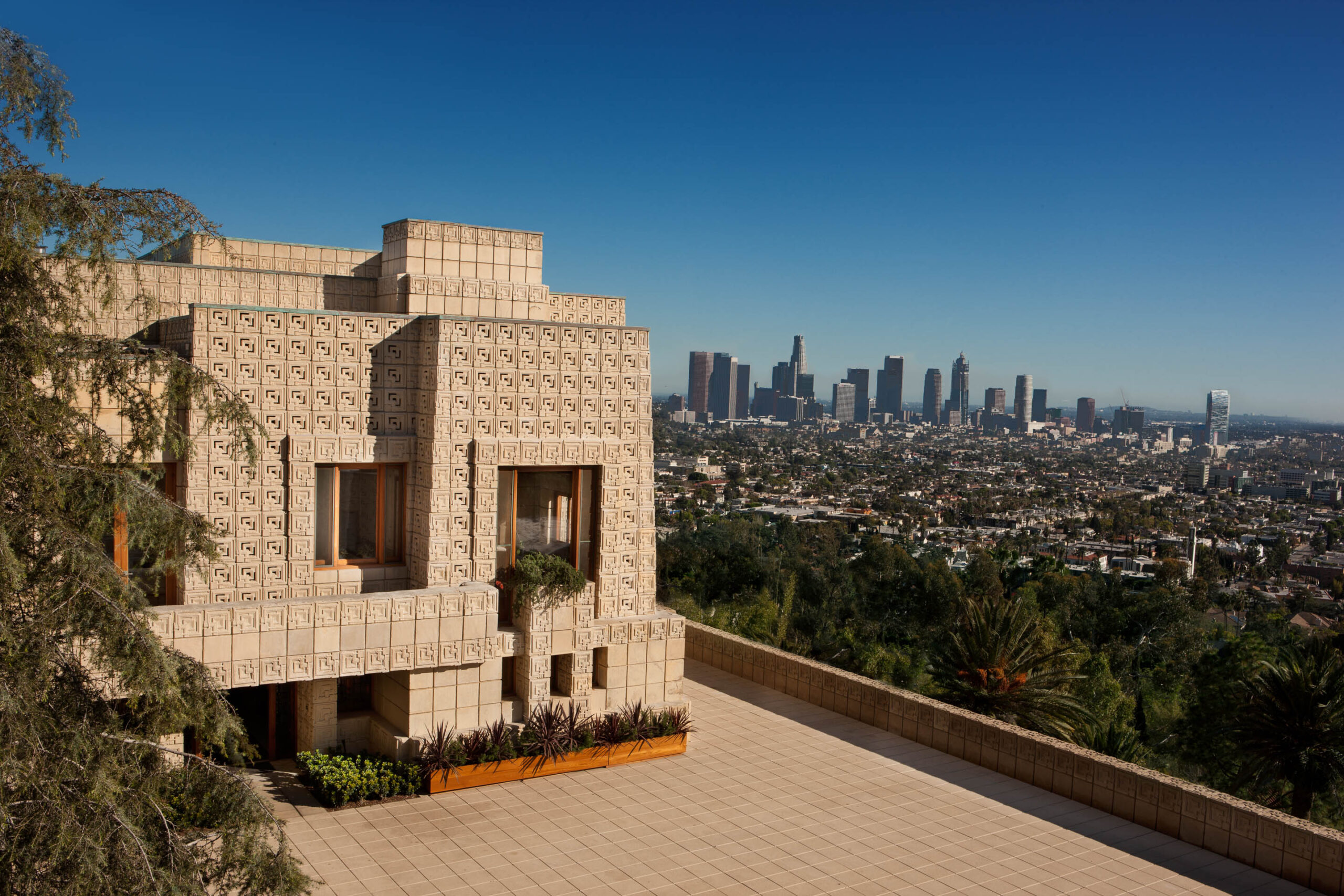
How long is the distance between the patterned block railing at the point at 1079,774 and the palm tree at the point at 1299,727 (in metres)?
2.96

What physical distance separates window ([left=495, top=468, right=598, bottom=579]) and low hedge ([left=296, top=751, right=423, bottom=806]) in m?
3.16

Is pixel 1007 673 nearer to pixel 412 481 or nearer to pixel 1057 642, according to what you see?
pixel 412 481

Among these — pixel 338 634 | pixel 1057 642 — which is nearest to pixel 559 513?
pixel 338 634

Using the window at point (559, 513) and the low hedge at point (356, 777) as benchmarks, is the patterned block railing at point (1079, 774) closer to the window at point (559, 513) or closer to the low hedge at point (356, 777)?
the window at point (559, 513)

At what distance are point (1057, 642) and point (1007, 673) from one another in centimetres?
1073

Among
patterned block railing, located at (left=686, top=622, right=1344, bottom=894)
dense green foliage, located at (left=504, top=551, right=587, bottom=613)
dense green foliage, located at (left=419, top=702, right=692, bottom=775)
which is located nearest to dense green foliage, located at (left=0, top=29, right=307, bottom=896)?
dense green foliage, located at (left=419, top=702, right=692, bottom=775)

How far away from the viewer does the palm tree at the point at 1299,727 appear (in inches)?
541

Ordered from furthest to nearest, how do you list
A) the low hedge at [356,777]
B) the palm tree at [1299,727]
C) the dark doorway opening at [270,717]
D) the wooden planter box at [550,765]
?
1. the palm tree at [1299,727]
2. the dark doorway opening at [270,717]
3. the wooden planter box at [550,765]
4. the low hedge at [356,777]

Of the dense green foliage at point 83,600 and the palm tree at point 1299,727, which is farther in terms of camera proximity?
the palm tree at point 1299,727

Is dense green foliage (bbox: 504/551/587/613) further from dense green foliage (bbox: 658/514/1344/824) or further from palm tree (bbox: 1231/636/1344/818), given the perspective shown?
palm tree (bbox: 1231/636/1344/818)

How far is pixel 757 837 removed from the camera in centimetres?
1151

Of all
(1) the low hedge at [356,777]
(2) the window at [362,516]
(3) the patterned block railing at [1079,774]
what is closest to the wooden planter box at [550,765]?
(1) the low hedge at [356,777]

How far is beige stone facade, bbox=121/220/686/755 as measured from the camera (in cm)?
1180

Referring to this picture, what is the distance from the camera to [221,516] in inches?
464
